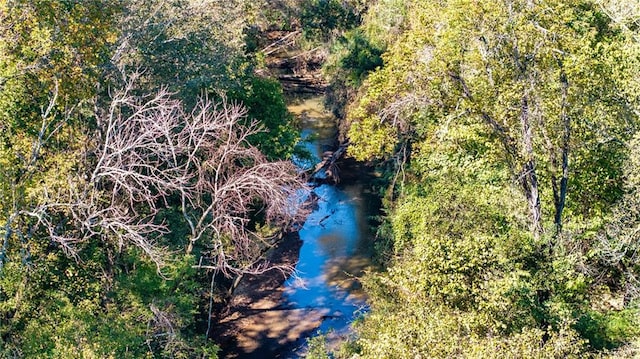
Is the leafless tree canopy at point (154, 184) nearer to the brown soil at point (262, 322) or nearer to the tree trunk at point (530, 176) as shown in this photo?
the brown soil at point (262, 322)

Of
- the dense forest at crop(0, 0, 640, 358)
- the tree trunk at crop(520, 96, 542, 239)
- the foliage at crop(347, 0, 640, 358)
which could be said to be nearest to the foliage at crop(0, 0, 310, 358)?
the dense forest at crop(0, 0, 640, 358)

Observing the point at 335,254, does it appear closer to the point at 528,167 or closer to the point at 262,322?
the point at 262,322

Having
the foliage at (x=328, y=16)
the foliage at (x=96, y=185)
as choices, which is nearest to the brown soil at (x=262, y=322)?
the foliage at (x=96, y=185)

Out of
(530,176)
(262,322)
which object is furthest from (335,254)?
(530,176)

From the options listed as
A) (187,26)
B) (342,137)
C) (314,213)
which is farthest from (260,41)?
(187,26)

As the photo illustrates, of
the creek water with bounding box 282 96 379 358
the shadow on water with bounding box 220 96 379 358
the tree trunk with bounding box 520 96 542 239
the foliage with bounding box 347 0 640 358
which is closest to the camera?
the foliage with bounding box 347 0 640 358

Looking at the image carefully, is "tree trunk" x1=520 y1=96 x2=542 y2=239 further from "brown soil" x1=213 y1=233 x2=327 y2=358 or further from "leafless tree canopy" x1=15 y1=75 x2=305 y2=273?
"brown soil" x1=213 y1=233 x2=327 y2=358

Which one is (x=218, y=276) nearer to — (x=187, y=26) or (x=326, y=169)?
(x=187, y=26)
